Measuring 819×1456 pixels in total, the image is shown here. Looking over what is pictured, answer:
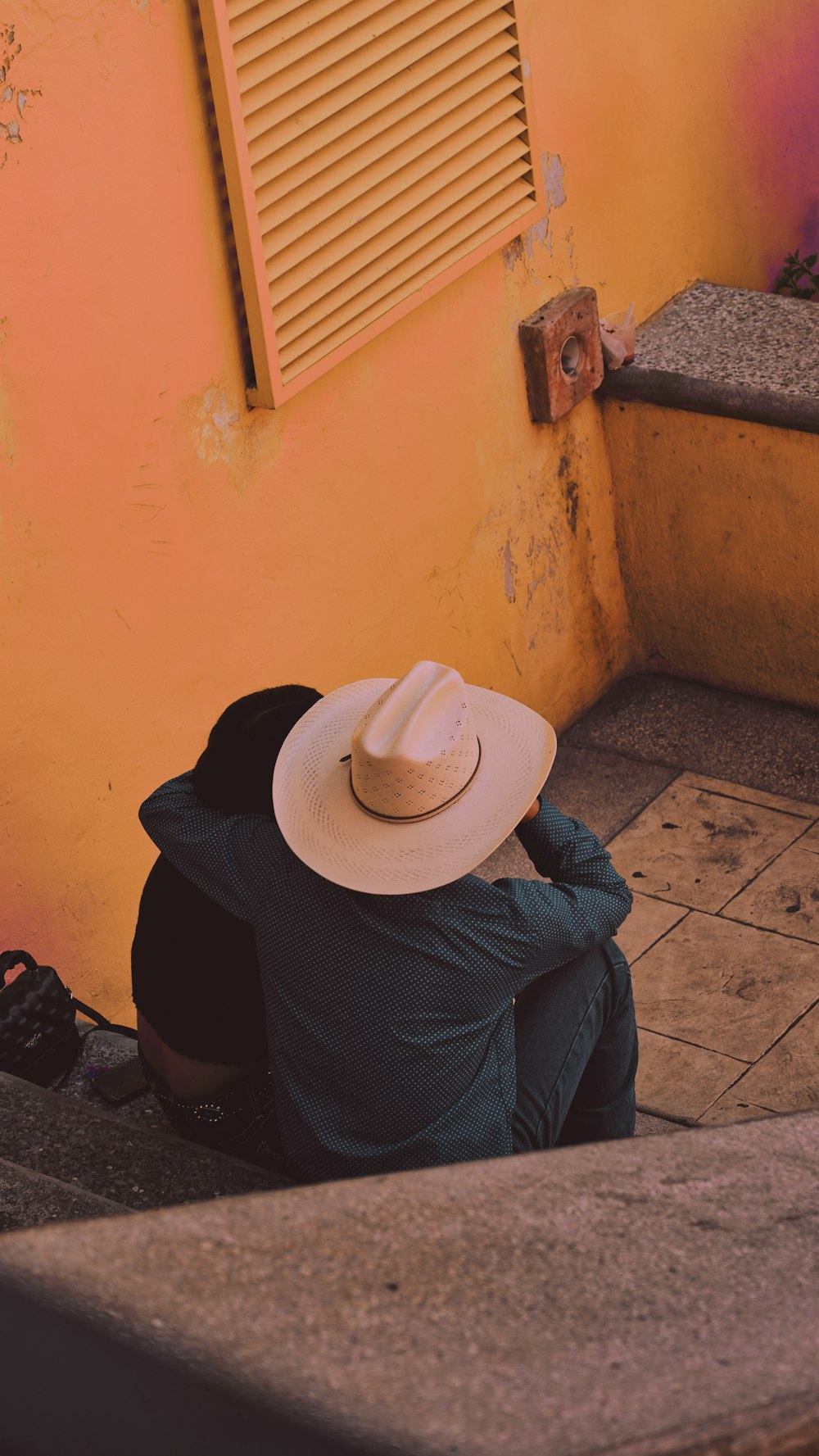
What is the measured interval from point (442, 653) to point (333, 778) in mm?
2492

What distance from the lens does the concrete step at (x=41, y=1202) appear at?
2.38 metres

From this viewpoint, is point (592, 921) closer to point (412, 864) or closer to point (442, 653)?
point (412, 864)

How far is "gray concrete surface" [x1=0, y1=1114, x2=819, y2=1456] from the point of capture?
124 centimetres

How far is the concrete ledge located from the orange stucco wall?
16 centimetres

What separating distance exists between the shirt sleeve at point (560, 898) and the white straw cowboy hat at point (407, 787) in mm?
137

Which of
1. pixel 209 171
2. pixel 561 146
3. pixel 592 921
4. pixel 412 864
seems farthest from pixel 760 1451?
pixel 561 146

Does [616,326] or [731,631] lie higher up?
[616,326]

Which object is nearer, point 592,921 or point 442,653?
point 592,921

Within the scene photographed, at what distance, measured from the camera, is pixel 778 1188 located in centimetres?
168

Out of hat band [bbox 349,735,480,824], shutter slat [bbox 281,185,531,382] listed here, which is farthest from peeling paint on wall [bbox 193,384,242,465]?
hat band [bbox 349,735,480,824]

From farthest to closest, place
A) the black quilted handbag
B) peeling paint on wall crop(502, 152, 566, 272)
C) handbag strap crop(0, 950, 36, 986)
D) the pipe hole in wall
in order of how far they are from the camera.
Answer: the pipe hole in wall, peeling paint on wall crop(502, 152, 566, 272), handbag strap crop(0, 950, 36, 986), the black quilted handbag

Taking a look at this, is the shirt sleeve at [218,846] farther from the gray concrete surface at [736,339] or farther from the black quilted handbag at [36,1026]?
the gray concrete surface at [736,339]

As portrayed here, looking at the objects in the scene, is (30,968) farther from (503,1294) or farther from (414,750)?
(503,1294)

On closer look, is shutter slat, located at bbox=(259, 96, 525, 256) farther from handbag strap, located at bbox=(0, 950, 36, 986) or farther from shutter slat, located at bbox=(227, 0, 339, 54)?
handbag strap, located at bbox=(0, 950, 36, 986)
